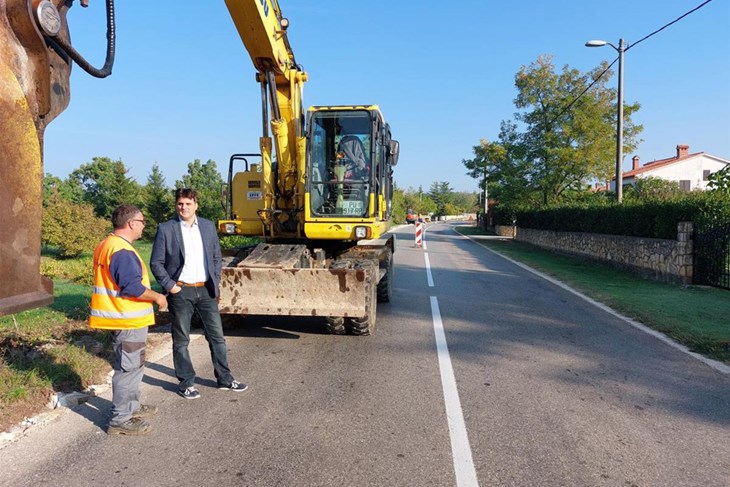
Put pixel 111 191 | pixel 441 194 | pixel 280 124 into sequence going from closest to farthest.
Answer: pixel 280 124
pixel 111 191
pixel 441 194

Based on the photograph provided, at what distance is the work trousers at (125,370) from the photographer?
13.5 feet

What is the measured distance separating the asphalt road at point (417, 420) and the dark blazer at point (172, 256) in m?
1.06

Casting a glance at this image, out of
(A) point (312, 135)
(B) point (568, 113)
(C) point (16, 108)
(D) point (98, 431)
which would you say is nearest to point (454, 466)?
(D) point (98, 431)

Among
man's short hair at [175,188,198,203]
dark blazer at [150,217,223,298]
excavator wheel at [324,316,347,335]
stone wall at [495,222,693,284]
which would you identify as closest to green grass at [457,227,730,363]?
stone wall at [495,222,693,284]

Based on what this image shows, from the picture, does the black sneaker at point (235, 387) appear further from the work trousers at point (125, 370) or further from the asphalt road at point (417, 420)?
the work trousers at point (125, 370)

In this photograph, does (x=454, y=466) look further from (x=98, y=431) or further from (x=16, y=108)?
(x=16, y=108)

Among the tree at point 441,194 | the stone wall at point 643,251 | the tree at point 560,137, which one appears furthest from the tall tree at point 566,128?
the tree at point 441,194

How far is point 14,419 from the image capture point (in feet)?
13.9

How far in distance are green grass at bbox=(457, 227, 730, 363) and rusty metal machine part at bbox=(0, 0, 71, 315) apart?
696 cm

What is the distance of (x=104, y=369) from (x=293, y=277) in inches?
88.9

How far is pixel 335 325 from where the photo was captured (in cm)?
716

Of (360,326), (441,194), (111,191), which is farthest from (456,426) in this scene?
(441,194)

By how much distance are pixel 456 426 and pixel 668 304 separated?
7.63 metres

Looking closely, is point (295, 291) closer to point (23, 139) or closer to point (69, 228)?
point (23, 139)
